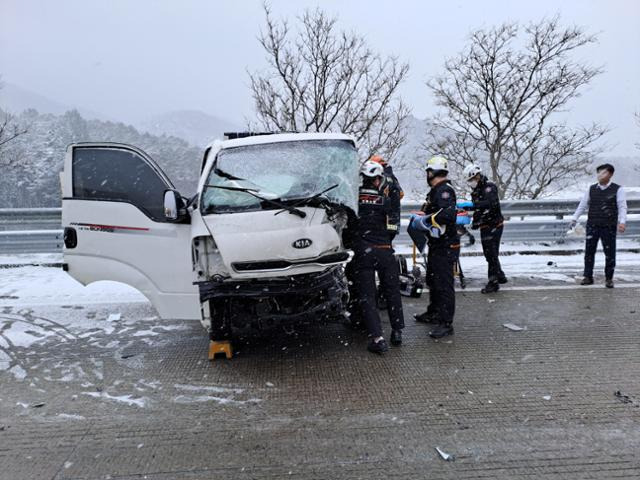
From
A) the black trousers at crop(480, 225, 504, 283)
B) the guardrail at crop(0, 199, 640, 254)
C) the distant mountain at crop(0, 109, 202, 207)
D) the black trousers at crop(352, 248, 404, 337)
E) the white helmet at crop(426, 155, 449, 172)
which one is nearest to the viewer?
the black trousers at crop(352, 248, 404, 337)

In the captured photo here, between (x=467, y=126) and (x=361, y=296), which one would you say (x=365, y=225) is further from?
(x=467, y=126)

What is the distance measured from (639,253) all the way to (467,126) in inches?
215

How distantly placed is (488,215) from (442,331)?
257 centimetres

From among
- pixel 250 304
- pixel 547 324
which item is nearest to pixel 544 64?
pixel 547 324

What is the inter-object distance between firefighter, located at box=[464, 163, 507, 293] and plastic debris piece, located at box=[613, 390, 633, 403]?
123 inches

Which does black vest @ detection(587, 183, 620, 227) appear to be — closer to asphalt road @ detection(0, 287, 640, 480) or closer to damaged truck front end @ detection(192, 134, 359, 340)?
asphalt road @ detection(0, 287, 640, 480)

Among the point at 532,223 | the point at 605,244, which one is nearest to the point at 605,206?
the point at 605,244

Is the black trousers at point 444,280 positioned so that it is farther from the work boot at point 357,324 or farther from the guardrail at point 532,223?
the guardrail at point 532,223

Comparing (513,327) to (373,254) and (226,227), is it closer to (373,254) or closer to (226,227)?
(373,254)

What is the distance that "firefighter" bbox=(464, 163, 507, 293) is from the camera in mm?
6672

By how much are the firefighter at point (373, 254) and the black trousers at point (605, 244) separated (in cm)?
403

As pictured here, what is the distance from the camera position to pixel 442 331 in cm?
496

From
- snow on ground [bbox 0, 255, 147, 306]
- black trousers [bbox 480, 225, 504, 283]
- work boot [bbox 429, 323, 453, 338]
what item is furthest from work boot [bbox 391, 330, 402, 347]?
snow on ground [bbox 0, 255, 147, 306]

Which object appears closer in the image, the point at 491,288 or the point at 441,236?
the point at 441,236
